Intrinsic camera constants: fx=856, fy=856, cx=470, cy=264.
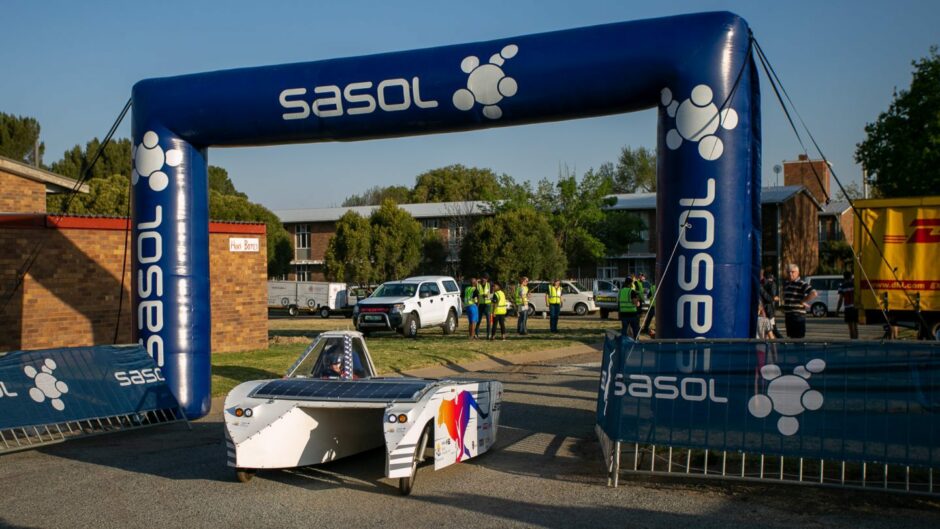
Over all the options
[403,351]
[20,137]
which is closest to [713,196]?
[403,351]

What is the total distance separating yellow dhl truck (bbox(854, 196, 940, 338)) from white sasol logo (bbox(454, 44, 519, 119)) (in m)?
13.4

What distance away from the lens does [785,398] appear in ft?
23.9

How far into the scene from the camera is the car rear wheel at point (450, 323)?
27.9 m

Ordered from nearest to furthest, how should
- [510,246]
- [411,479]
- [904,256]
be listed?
[411,479], [904,256], [510,246]

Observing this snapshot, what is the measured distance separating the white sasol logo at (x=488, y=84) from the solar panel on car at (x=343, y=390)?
332 cm

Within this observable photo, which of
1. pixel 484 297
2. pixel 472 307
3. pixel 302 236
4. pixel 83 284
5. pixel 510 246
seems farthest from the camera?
pixel 302 236

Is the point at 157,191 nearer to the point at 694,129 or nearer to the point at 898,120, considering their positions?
the point at 694,129

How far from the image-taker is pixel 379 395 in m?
7.74

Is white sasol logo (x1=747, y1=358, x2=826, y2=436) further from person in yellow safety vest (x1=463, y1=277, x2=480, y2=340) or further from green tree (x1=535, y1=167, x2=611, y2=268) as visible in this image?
green tree (x1=535, y1=167, x2=611, y2=268)

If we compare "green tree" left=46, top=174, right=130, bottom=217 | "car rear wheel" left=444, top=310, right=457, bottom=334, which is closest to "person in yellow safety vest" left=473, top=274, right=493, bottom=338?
"car rear wheel" left=444, top=310, right=457, bottom=334

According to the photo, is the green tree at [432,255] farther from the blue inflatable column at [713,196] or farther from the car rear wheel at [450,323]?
the blue inflatable column at [713,196]

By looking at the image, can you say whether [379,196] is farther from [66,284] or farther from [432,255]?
[66,284]

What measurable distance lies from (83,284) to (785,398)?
1510 centimetres

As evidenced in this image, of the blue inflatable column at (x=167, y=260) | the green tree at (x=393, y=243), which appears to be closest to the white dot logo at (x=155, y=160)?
the blue inflatable column at (x=167, y=260)
